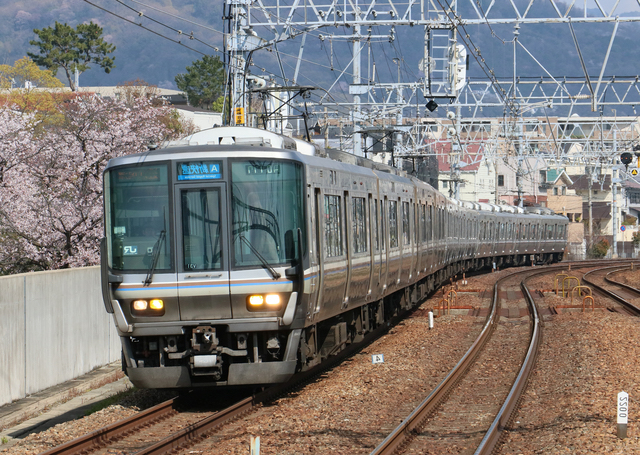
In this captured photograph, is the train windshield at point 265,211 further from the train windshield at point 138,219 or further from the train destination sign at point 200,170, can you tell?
the train windshield at point 138,219

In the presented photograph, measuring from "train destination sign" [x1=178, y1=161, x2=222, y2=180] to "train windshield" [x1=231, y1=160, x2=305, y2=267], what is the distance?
6.7 inches

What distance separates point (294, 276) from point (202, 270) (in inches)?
37.7

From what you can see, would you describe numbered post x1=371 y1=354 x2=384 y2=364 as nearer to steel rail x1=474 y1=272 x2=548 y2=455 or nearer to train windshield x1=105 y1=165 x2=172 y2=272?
steel rail x1=474 y1=272 x2=548 y2=455

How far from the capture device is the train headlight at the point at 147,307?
9.26 metres

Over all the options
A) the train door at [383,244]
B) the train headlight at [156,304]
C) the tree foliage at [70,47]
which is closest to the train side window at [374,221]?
the train door at [383,244]

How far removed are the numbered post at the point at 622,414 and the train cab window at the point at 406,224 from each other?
8.79m

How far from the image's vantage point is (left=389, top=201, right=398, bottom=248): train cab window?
1506 centimetres

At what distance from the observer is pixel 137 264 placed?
9320 mm

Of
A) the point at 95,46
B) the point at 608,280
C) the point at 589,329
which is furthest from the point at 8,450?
the point at 95,46

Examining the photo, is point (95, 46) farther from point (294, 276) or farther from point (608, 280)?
point (294, 276)

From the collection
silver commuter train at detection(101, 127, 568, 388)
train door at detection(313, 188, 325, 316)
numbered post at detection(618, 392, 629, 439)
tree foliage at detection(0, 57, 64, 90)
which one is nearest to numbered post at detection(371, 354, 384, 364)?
train door at detection(313, 188, 325, 316)

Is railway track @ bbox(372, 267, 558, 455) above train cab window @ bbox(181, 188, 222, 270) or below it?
below

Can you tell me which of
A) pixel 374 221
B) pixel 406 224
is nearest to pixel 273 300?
pixel 374 221

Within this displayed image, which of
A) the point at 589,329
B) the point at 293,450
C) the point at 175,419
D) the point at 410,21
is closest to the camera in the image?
the point at 293,450
